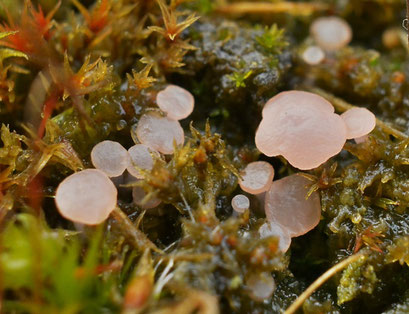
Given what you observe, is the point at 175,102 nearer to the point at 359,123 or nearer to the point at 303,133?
the point at 303,133

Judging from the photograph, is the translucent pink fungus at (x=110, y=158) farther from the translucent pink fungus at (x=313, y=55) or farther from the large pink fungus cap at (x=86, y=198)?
the translucent pink fungus at (x=313, y=55)

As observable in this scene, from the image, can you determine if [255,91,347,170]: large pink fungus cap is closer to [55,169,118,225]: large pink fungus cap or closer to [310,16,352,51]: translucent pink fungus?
[55,169,118,225]: large pink fungus cap

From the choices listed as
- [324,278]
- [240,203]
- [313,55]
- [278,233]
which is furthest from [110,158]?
[313,55]

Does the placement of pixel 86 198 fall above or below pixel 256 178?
above

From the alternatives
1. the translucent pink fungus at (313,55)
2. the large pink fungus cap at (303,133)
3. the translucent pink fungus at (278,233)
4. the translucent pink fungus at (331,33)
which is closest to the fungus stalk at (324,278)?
the translucent pink fungus at (278,233)

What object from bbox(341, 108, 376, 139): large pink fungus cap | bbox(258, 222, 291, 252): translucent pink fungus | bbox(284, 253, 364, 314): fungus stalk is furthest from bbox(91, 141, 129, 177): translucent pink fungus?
bbox(341, 108, 376, 139): large pink fungus cap

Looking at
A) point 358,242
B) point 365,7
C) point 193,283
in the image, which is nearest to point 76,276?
point 193,283
